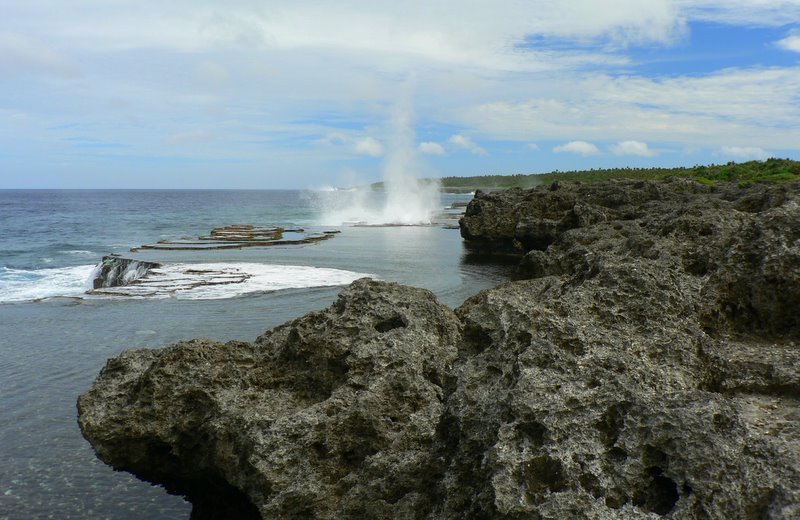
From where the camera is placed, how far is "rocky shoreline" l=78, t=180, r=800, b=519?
3.84m

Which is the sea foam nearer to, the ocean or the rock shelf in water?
the ocean

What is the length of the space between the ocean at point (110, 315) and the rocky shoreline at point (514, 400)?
1572 millimetres

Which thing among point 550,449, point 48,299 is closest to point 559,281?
point 550,449

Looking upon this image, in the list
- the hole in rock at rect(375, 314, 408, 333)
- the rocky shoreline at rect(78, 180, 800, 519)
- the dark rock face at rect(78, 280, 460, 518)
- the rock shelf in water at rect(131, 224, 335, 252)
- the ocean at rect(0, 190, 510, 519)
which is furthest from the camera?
the rock shelf in water at rect(131, 224, 335, 252)

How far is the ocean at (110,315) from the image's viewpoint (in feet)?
28.3

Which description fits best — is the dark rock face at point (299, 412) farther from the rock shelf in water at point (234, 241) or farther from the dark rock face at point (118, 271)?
the rock shelf in water at point (234, 241)

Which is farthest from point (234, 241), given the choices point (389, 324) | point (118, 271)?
point (389, 324)

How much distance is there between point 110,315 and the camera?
749 inches

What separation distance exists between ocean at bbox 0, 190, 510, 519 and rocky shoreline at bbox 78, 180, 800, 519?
5.16 feet

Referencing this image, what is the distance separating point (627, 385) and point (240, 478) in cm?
356

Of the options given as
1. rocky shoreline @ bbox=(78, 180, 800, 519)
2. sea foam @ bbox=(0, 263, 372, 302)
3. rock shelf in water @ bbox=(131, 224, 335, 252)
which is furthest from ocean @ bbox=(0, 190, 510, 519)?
rocky shoreline @ bbox=(78, 180, 800, 519)

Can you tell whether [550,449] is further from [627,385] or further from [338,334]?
[338,334]

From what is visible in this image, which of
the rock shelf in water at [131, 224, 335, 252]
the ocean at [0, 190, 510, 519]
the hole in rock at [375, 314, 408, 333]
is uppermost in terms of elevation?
the hole in rock at [375, 314, 408, 333]

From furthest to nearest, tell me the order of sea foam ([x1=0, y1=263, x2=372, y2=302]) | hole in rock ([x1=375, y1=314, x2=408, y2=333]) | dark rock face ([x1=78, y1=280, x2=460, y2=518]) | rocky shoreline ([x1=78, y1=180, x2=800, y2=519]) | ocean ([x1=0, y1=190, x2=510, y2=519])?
sea foam ([x1=0, y1=263, x2=372, y2=302]) → ocean ([x1=0, y1=190, x2=510, y2=519]) → hole in rock ([x1=375, y1=314, x2=408, y2=333]) → dark rock face ([x1=78, y1=280, x2=460, y2=518]) → rocky shoreline ([x1=78, y1=180, x2=800, y2=519])
